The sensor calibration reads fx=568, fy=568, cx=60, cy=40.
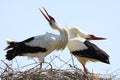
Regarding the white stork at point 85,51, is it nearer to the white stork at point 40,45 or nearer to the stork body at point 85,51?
the stork body at point 85,51

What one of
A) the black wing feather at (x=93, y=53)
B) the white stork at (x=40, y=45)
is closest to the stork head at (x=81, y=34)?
the black wing feather at (x=93, y=53)

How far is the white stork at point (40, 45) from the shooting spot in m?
11.8

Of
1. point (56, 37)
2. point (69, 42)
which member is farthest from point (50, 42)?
point (69, 42)

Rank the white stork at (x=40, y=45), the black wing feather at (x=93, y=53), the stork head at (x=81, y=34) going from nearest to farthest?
the white stork at (x=40, y=45) < the black wing feather at (x=93, y=53) < the stork head at (x=81, y=34)

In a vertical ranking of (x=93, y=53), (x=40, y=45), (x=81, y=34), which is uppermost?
(x=81, y=34)

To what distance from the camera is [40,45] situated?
11.9 metres

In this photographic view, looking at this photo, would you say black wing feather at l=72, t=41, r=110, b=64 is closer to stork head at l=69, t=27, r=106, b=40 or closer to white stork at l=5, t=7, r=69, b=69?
stork head at l=69, t=27, r=106, b=40

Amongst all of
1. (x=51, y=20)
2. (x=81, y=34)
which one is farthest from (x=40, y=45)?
(x=81, y=34)

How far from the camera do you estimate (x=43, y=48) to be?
1188 centimetres

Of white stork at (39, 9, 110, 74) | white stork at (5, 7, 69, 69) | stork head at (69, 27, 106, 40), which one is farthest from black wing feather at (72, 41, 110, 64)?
white stork at (5, 7, 69, 69)

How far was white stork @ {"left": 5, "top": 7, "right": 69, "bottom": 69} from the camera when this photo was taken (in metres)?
11.8

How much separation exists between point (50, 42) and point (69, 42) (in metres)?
1.27

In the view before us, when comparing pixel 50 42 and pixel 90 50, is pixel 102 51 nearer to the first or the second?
pixel 90 50

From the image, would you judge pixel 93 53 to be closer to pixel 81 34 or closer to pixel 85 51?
pixel 85 51
